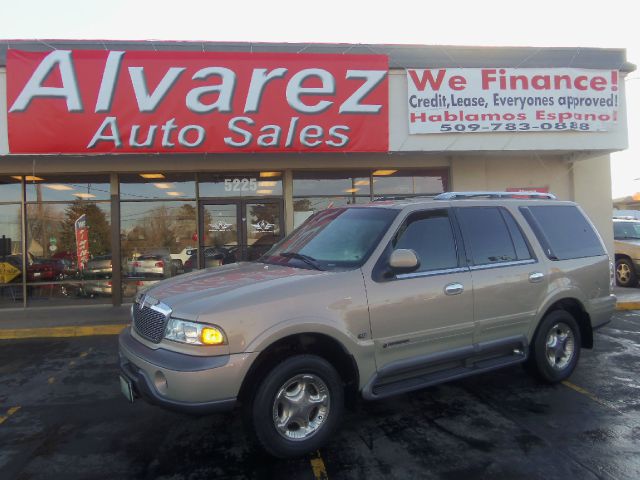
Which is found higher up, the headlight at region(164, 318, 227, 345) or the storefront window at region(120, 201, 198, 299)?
the storefront window at region(120, 201, 198, 299)

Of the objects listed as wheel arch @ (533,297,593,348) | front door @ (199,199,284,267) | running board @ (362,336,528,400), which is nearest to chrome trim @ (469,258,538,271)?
wheel arch @ (533,297,593,348)

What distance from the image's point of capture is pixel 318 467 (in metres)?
3.38

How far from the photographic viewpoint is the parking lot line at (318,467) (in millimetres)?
3253

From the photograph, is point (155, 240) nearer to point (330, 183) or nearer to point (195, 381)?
point (330, 183)

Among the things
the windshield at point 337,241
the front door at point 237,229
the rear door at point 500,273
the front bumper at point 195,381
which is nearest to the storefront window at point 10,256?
the front door at point 237,229

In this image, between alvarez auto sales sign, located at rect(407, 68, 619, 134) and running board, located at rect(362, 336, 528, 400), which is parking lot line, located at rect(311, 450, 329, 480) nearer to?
running board, located at rect(362, 336, 528, 400)

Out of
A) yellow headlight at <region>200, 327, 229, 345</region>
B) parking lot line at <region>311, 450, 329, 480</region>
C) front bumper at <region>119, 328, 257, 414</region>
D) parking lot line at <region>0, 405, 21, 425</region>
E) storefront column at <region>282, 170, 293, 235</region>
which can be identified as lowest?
parking lot line at <region>311, 450, 329, 480</region>

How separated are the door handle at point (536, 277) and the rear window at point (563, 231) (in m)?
0.31

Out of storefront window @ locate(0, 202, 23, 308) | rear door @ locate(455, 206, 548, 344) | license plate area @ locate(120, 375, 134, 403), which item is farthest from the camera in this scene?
storefront window @ locate(0, 202, 23, 308)

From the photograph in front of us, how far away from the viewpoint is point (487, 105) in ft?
30.7

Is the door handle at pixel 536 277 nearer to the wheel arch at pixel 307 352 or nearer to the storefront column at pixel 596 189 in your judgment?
the wheel arch at pixel 307 352

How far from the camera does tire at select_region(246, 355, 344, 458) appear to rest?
10.6 feet

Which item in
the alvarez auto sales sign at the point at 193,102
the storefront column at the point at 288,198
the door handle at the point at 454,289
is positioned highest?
the alvarez auto sales sign at the point at 193,102

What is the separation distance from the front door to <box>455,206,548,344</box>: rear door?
6648 millimetres
